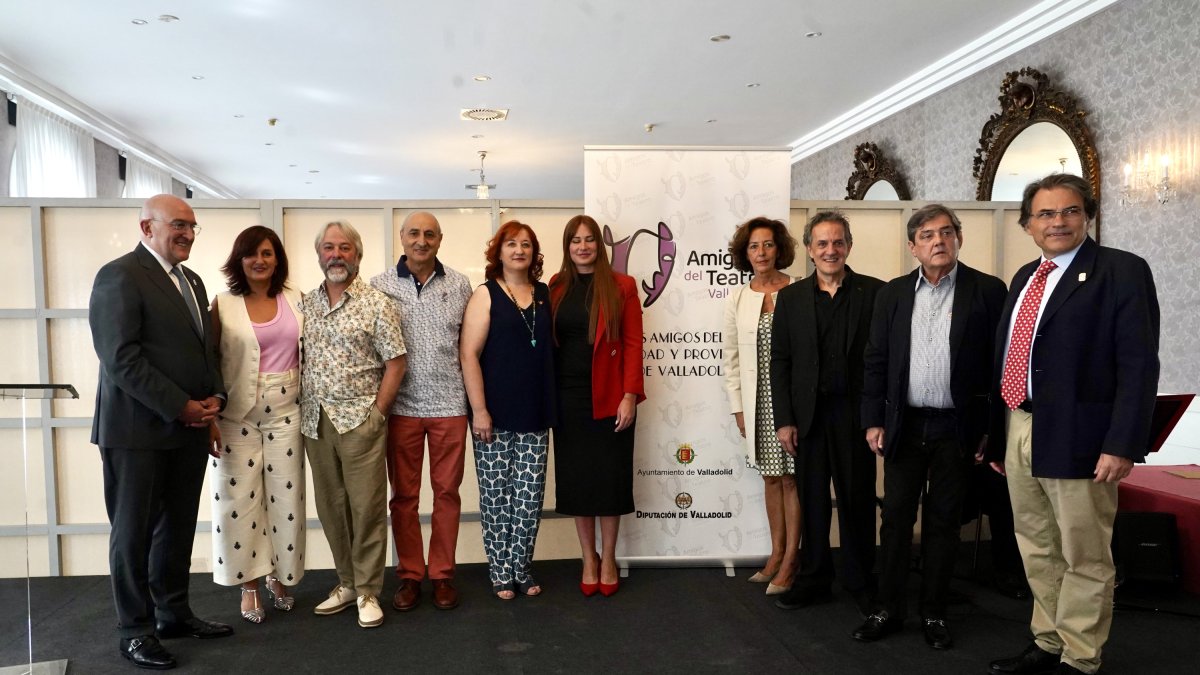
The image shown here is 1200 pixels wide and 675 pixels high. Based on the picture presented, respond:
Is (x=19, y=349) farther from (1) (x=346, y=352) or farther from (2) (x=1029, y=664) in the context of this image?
(2) (x=1029, y=664)

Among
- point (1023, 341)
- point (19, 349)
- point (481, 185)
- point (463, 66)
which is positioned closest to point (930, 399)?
point (1023, 341)

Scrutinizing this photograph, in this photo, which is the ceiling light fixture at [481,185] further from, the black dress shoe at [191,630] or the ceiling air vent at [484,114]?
the black dress shoe at [191,630]

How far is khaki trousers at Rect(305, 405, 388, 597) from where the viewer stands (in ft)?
10.8

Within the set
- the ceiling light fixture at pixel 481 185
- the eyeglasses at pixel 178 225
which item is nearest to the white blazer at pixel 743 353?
the eyeglasses at pixel 178 225

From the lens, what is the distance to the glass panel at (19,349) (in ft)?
13.3

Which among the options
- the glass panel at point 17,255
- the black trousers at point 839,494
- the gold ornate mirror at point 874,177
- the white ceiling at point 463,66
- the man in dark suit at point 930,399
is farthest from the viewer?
the gold ornate mirror at point 874,177

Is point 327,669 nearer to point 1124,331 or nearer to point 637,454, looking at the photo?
point 637,454

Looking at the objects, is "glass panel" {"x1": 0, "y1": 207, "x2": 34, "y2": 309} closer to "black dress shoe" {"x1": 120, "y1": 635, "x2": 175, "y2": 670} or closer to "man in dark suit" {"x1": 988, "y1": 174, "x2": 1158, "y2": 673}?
"black dress shoe" {"x1": 120, "y1": 635, "x2": 175, "y2": 670}

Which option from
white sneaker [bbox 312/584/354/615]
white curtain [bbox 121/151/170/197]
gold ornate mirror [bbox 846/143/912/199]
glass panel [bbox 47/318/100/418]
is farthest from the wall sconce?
white curtain [bbox 121/151/170/197]

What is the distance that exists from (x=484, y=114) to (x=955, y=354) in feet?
24.7

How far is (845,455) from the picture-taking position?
134 inches

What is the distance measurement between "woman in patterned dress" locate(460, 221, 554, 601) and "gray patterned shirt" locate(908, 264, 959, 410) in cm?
148

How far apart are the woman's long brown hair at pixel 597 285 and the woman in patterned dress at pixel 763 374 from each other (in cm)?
57

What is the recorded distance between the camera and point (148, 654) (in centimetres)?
293
